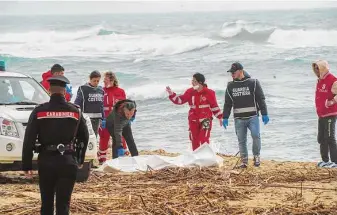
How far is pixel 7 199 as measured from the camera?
9453 millimetres

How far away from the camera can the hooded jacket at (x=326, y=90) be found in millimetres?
12883

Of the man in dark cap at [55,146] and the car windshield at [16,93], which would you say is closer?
the man in dark cap at [55,146]


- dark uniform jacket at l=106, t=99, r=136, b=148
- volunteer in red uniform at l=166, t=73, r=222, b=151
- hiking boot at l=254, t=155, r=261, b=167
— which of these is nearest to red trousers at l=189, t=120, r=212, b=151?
volunteer in red uniform at l=166, t=73, r=222, b=151

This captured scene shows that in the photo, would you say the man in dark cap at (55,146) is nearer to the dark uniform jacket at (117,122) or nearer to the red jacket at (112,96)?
the dark uniform jacket at (117,122)

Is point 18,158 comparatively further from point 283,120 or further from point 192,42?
point 192,42

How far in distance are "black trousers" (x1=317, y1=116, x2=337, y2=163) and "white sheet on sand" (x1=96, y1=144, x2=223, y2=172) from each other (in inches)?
70.2

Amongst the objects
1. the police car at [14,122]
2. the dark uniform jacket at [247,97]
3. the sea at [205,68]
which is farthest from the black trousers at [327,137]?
the police car at [14,122]

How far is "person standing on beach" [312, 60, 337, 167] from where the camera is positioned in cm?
1291

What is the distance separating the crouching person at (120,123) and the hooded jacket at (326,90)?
10.1ft

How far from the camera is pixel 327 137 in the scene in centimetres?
1322

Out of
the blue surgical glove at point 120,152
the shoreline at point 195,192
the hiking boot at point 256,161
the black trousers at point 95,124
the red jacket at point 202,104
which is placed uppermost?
the red jacket at point 202,104

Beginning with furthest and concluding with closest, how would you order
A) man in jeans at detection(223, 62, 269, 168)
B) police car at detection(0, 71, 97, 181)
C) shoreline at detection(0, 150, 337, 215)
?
man in jeans at detection(223, 62, 269, 168)
police car at detection(0, 71, 97, 181)
shoreline at detection(0, 150, 337, 215)

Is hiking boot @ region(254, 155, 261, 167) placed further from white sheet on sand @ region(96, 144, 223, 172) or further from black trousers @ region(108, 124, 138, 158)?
black trousers @ region(108, 124, 138, 158)

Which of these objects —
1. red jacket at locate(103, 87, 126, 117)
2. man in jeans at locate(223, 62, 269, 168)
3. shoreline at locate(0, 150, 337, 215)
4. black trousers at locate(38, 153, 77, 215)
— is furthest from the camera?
red jacket at locate(103, 87, 126, 117)
